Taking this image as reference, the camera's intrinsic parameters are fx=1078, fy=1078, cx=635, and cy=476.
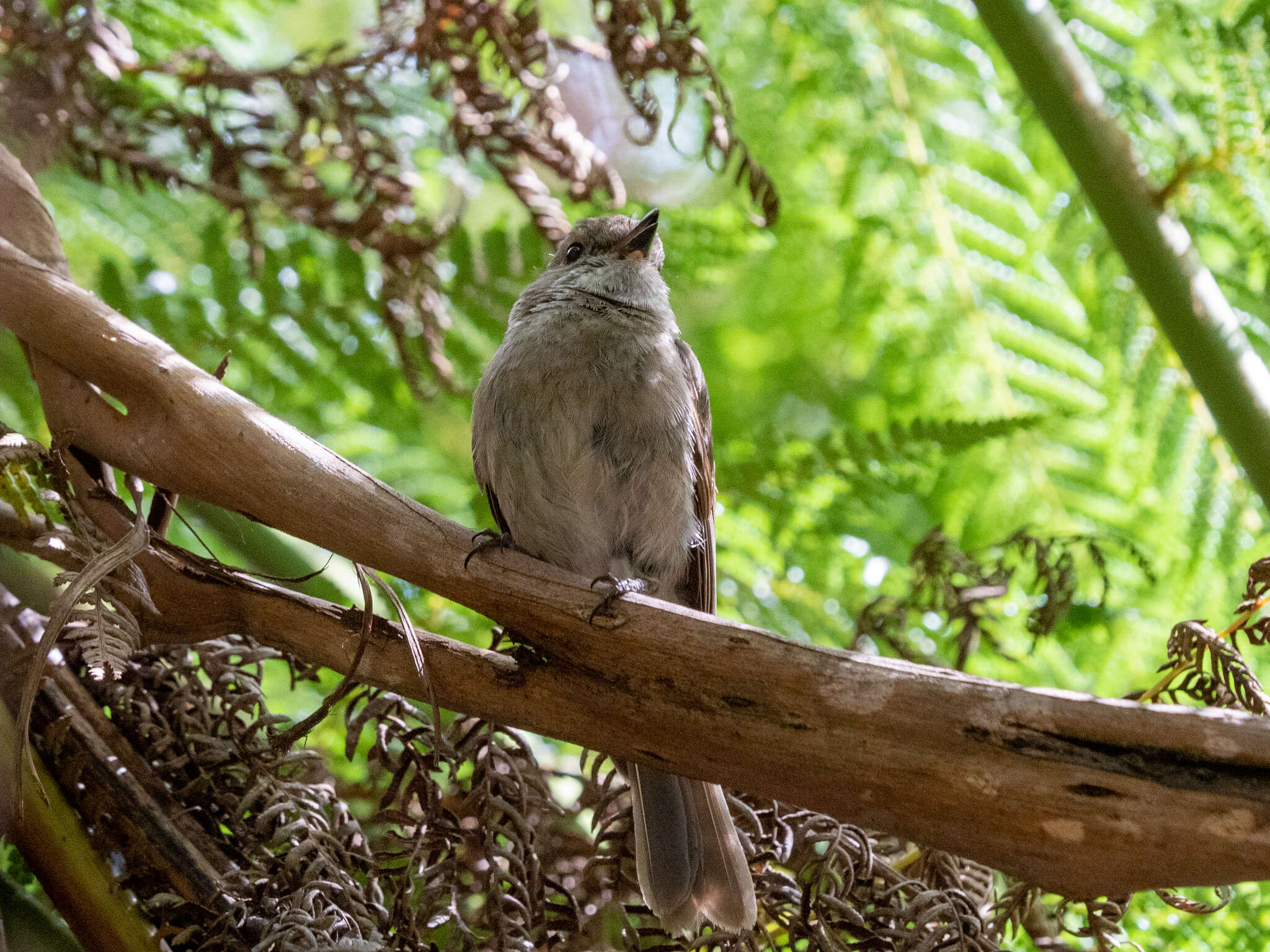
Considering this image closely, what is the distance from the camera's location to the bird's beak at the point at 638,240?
3.39 m

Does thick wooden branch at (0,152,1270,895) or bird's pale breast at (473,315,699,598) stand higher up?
thick wooden branch at (0,152,1270,895)

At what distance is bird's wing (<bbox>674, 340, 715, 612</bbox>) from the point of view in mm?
2979

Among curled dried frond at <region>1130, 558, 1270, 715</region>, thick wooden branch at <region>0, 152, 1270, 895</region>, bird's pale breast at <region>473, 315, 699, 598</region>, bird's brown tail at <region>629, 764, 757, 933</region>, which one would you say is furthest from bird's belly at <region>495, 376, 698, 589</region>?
curled dried frond at <region>1130, 558, 1270, 715</region>

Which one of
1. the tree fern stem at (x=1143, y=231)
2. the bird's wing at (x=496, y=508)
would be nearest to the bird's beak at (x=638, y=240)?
the bird's wing at (x=496, y=508)

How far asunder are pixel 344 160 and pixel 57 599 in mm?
2235

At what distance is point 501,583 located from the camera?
5.95 feet

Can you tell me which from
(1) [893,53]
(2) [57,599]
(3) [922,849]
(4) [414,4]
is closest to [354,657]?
(2) [57,599]

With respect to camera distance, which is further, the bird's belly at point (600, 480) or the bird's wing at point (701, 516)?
the bird's wing at point (701, 516)

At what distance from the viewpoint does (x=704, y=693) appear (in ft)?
5.30

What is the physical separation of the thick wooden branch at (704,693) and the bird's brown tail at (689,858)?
38 centimetres

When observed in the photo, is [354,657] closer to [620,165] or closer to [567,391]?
[567,391]

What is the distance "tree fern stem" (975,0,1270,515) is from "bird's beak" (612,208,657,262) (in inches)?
43.8

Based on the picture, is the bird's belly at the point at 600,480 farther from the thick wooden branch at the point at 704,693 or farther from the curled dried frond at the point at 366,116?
the thick wooden branch at the point at 704,693

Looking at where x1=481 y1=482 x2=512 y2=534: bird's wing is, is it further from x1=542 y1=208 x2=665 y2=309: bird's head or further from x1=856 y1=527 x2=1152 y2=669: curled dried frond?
x1=856 y1=527 x2=1152 y2=669: curled dried frond
